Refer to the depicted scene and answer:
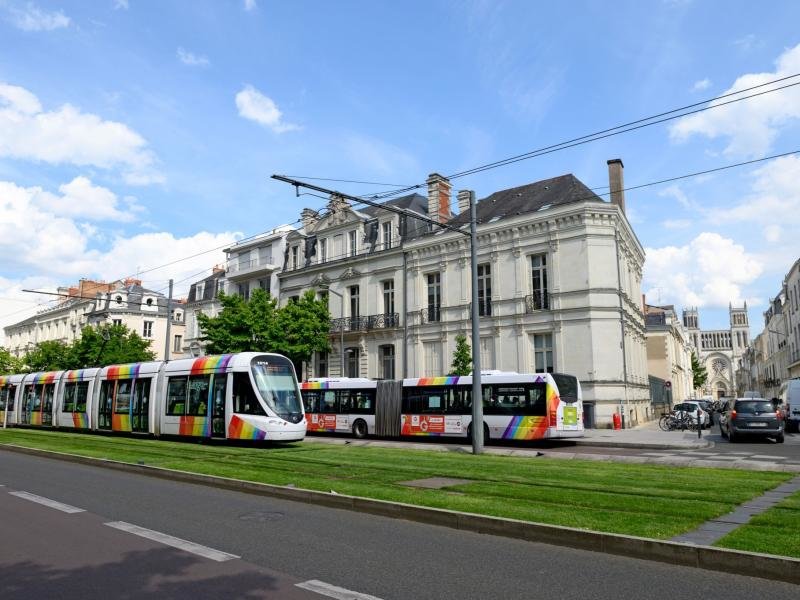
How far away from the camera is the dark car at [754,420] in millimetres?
22438

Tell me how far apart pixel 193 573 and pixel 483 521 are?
3420 mm

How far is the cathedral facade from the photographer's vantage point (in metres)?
162

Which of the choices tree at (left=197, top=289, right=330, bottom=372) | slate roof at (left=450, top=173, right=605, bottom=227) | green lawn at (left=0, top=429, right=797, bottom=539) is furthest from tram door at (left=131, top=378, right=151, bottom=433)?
slate roof at (left=450, top=173, right=605, bottom=227)

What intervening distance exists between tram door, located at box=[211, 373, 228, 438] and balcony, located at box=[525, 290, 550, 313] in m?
16.8

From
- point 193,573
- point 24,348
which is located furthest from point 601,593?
point 24,348

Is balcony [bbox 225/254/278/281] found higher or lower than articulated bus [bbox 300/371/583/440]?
higher

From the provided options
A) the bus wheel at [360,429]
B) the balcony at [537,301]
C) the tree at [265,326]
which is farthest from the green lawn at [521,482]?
the tree at [265,326]

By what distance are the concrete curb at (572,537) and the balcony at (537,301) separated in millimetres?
23315

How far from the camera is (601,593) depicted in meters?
5.30

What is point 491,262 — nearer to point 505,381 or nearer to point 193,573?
point 505,381

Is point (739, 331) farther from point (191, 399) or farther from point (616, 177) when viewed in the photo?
point (191, 399)

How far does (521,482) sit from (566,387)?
1222 centimetres

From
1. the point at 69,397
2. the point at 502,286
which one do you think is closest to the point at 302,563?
the point at 69,397

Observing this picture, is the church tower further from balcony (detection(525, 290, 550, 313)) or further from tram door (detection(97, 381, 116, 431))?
tram door (detection(97, 381, 116, 431))
